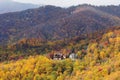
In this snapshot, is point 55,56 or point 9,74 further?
point 55,56

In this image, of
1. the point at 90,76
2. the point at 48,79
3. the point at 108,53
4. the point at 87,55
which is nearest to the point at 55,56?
the point at 87,55

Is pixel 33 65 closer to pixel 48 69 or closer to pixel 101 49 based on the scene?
pixel 48 69

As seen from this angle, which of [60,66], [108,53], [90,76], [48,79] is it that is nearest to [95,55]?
[108,53]

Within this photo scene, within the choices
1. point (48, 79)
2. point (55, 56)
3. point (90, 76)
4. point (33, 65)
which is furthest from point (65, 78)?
point (55, 56)

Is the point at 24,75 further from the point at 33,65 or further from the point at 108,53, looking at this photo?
the point at 108,53

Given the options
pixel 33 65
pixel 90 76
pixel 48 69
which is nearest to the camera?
pixel 90 76

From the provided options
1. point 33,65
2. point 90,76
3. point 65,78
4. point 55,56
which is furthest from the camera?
point 55,56

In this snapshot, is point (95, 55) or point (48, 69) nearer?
point (48, 69)

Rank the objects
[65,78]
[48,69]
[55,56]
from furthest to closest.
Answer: [55,56] → [48,69] → [65,78]

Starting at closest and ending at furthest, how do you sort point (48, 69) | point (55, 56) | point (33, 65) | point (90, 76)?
point (90, 76), point (48, 69), point (33, 65), point (55, 56)
